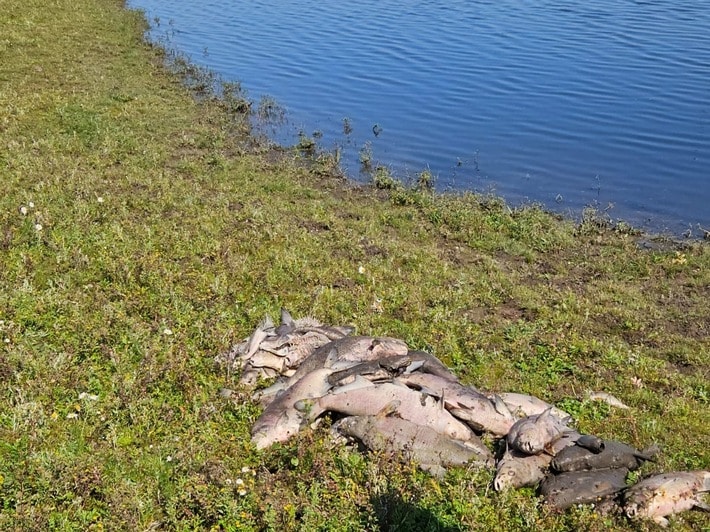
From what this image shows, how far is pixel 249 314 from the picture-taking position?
34.7 feet

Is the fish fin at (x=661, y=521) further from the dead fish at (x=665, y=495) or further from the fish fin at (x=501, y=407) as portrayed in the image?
the fish fin at (x=501, y=407)

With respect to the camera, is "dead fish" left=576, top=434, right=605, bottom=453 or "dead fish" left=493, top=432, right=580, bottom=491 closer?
"dead fish" left=493, top=432, right=580, bottom=491

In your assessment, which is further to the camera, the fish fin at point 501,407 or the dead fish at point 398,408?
the fish fin at point 501,407

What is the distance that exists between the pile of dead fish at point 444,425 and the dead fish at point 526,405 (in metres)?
0.01

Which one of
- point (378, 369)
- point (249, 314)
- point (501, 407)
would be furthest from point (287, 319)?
point (501, 407)

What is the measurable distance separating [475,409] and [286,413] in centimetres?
208

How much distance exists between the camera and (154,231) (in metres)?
13.0

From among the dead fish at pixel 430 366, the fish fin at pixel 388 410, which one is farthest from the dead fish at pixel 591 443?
the fish fin at pixel 388 410

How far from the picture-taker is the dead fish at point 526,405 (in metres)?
8.46

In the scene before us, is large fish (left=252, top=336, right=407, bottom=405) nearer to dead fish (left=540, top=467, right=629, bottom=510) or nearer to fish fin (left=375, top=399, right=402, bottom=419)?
fish fin (left=375, top=399, right=402, bottom=419)

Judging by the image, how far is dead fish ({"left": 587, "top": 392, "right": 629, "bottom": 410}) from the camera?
9.30 meters

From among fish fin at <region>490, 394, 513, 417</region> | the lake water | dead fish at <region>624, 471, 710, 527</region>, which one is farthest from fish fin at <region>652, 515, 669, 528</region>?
the lake water

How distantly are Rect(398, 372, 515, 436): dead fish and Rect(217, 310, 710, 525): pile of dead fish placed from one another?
1cm

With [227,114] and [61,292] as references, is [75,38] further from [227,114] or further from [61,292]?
[61,292]
